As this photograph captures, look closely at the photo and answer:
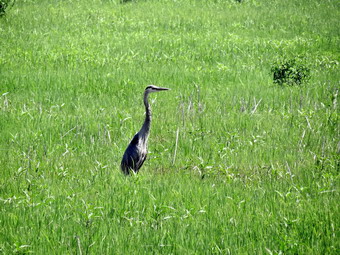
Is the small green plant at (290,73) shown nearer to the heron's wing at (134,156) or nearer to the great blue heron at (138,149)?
the great blue heron at (138,149)

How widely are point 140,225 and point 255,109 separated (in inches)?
169

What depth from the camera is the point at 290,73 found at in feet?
33.5

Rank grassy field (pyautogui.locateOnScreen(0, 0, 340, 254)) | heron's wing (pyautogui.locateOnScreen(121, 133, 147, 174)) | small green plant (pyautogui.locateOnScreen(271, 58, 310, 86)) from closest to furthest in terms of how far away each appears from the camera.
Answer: grassy field (pyautogui.locateOnScreen(0, 0, 340, 254))
heron's wing (pyautogui.locateOnScreen(121, 133, 147, 174))
small green plant (pyautogui.locateOnScreen(271, 58, 310, 86))

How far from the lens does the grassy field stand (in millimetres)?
4152

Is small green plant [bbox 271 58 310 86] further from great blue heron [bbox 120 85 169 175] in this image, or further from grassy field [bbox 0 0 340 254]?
great blue heron [bbox 120 85 169 175]

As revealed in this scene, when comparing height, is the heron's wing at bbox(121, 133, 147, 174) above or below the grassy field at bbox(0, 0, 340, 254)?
above

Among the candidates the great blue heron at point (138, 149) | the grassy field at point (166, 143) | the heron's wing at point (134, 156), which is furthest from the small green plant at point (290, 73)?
the heron's wing at point (134, 156)

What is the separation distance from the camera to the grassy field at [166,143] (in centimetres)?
415

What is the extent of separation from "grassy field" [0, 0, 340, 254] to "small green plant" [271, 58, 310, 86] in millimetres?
221

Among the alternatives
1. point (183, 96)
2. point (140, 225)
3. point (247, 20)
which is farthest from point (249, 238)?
point (247, 20)

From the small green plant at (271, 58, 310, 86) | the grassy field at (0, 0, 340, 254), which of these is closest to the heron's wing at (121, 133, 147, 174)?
the grassy field at (0, 0, 340, 254)

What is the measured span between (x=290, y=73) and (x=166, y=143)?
4.31 metres

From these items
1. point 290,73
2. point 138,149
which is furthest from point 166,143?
point 290,73

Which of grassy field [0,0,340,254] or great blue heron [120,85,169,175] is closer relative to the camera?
grassy field [0,0,340,254]
